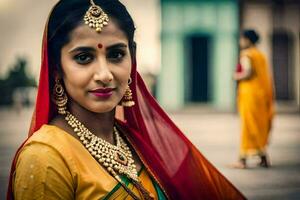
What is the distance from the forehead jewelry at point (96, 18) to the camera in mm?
1786

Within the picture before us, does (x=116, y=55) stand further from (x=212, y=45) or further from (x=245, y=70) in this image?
(x=212, y=45)

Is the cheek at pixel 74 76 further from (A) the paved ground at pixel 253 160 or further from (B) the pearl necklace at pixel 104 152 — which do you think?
(A) the paved ground at pixel 253 160

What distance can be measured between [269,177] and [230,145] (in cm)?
340

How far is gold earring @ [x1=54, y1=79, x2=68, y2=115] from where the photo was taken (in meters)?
1.89

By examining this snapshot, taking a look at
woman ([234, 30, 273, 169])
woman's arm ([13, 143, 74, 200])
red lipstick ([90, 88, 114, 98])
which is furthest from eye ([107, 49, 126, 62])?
woman ([234, 30, 273, 169])

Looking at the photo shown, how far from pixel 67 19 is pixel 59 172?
0.48 meters

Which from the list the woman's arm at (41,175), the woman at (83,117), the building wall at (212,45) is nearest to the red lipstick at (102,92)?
the woman at (83,117)

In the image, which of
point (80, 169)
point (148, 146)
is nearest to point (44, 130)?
point (80, 169)

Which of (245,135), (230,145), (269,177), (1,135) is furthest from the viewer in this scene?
(1,135)

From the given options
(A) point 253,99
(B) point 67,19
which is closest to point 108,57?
(B) point 67,19

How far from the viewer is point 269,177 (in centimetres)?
677

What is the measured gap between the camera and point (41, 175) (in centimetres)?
164

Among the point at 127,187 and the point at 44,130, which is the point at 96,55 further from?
the point at 127,187

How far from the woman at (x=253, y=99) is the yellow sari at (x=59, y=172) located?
5918 millimetres
